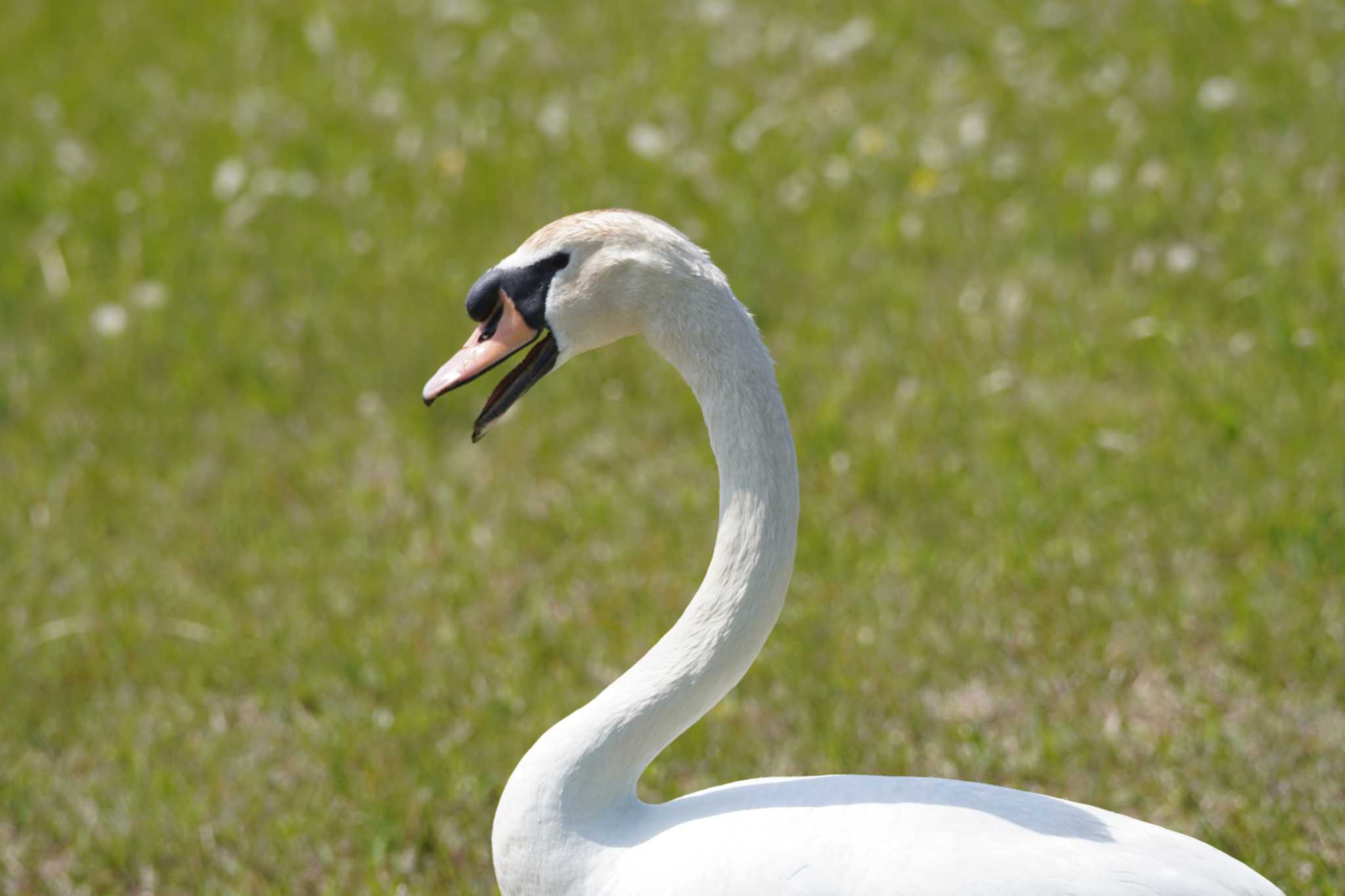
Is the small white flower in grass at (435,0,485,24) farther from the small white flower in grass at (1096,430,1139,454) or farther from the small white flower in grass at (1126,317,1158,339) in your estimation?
the small white flower in grass at (1096,430,1139,454)

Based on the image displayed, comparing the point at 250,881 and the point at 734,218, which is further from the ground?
the point at 250,881

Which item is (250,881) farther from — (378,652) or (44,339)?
(44,339)

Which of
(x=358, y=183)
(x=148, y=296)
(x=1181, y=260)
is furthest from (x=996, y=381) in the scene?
(x=148, y=296)

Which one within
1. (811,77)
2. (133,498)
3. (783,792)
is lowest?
(811,77)

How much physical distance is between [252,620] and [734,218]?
2345 millimetres

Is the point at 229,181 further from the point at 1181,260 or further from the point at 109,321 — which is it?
the point at 1181,260

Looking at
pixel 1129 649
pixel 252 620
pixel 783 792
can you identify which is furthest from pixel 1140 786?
pixel 252 620

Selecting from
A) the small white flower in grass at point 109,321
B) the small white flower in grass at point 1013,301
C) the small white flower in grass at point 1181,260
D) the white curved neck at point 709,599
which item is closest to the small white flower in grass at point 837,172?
the small white flower in grass at point 1013,301

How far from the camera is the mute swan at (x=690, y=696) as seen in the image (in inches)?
85.0

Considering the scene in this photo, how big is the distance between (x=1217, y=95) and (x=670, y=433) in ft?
8.25

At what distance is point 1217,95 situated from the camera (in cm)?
557

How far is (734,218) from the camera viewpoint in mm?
5453

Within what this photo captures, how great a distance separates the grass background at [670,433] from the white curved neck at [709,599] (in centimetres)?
90

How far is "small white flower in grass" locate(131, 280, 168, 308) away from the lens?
5.41 meters
